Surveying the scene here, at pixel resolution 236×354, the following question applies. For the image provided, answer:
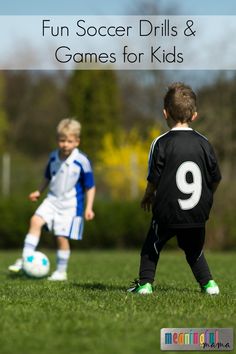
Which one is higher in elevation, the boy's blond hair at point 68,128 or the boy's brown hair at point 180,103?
the boy's blond hair at point 68,128

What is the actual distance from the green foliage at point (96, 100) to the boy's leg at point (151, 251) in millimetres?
31576

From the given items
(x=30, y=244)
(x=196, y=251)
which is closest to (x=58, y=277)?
(x=30, y=244)

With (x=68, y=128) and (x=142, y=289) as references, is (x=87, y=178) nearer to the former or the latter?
(x=68, y=128)

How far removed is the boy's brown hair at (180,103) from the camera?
234 inches

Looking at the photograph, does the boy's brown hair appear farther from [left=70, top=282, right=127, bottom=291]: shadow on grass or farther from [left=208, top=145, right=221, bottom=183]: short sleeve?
[left=70, top=282, right=127, bottom=291]: shadow on grass

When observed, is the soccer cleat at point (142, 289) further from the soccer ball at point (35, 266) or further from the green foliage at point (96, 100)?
the green foliage at point (96, 100)

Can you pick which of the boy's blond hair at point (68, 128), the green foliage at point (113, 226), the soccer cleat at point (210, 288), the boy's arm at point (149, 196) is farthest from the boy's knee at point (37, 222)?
the green foliage at point (113, 226)

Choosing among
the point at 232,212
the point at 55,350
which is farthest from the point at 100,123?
the point at 55,350

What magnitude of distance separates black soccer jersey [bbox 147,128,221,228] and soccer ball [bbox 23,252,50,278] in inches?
112

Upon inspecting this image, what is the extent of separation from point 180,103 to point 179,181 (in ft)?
2.05

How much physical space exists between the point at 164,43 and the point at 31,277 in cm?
1758

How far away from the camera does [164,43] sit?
985 inches

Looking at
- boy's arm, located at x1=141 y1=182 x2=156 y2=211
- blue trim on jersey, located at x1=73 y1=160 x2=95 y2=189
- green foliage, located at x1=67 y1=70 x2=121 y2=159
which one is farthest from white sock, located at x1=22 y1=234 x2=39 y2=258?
green foliage, located at x1=67 y1=70 x2=121 y2=159

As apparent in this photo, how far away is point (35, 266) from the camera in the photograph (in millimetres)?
8398
